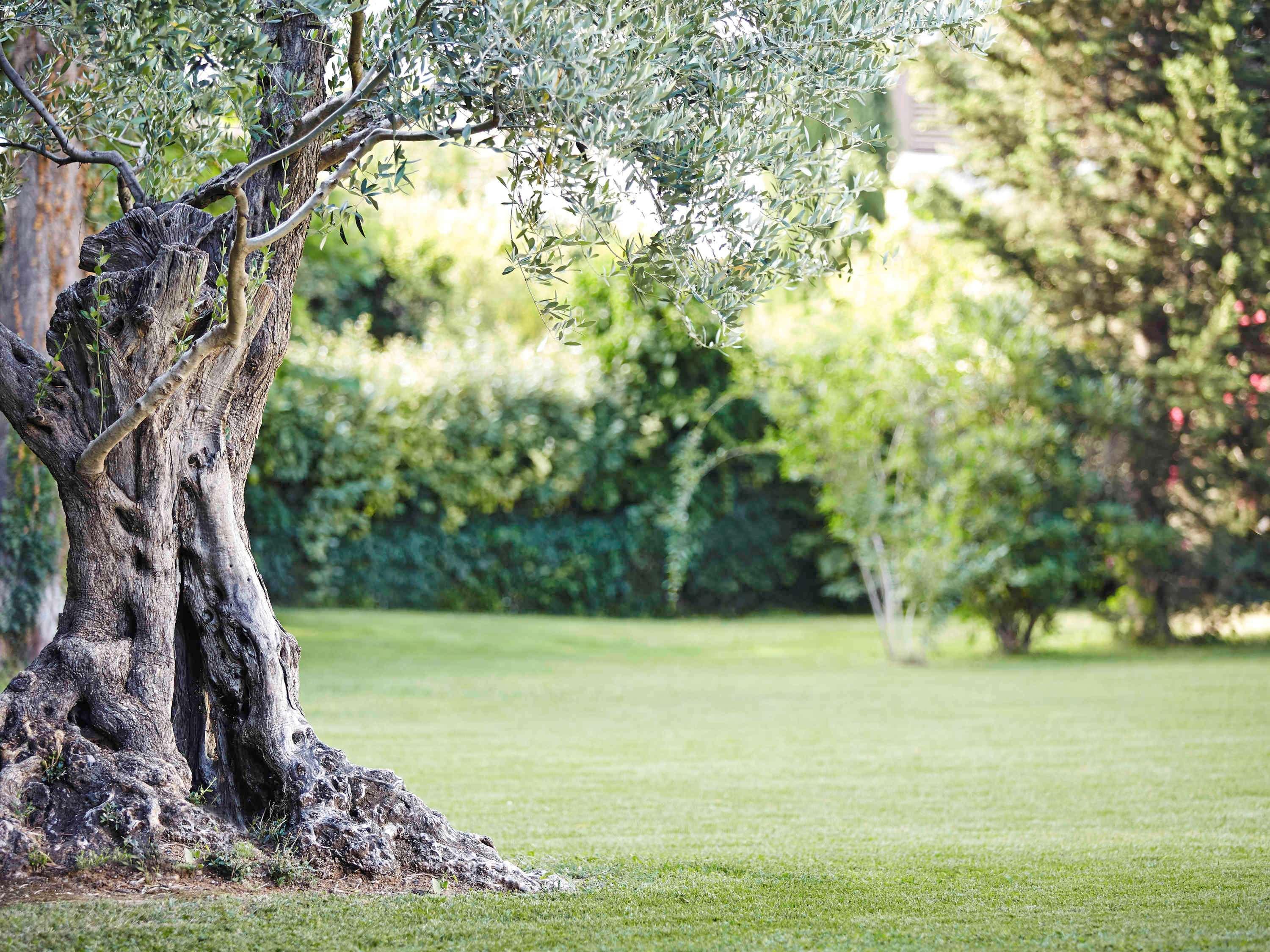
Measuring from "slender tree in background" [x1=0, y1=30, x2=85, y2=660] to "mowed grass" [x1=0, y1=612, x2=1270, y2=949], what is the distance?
2384mm

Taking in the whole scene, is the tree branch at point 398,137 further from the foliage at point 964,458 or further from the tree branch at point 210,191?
the foliage at point 964,458

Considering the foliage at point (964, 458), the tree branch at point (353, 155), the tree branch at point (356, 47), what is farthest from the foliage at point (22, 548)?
the foliage at point (964, 458)

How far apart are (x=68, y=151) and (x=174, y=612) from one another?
1852mm

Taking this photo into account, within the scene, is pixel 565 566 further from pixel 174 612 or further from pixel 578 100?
pixel 578 100

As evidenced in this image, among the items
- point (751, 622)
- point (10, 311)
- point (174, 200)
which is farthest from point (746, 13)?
point (751, 622)

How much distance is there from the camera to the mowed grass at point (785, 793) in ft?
14.7

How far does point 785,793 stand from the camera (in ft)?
26.6

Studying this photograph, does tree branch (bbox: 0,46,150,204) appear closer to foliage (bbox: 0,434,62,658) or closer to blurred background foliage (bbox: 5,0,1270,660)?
foliage (bbox: 0,434,62,658)

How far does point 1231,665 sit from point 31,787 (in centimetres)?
1349

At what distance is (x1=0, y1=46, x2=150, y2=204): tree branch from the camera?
5020 millimetres

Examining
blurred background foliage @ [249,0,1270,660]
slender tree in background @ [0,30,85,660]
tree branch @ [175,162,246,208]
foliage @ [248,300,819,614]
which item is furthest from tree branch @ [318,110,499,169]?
foliage @ [248,300,819,614]

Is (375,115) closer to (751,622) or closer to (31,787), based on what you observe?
(31,787)

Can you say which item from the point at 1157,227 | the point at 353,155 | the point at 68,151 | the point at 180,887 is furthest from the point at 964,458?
the point at 180,887

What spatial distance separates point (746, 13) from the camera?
16.8 feet
